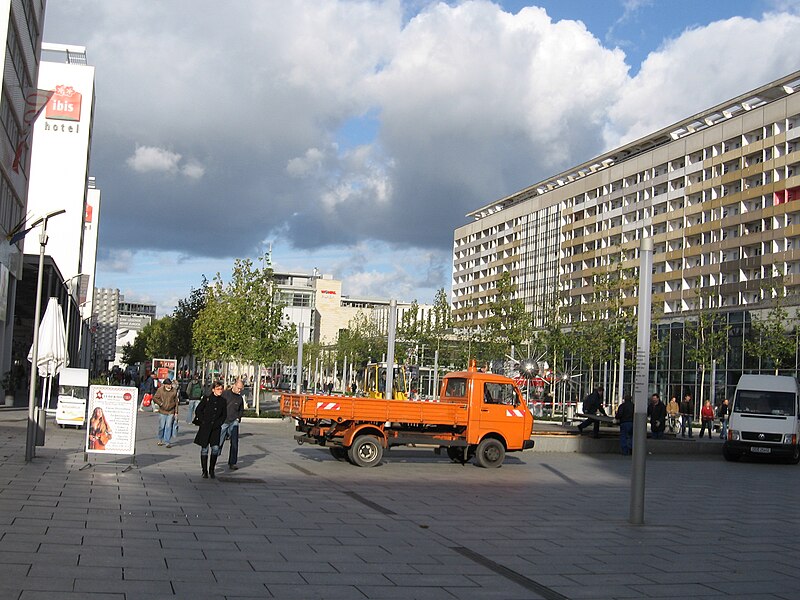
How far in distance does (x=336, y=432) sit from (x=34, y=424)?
6.34m

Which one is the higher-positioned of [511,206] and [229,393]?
[511,206]

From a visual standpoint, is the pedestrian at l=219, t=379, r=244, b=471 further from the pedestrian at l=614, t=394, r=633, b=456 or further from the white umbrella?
the pedestrian at l=614, t=394, r=633, b=456

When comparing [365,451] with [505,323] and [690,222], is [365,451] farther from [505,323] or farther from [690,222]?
[690,222]

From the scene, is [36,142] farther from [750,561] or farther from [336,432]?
[750,561]

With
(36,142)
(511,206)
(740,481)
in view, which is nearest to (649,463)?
(740,481)

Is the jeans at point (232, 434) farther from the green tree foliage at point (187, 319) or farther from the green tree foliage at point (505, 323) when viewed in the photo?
the green tree foliage at point (187, 319)

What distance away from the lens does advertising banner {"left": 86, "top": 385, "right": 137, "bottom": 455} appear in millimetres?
17609

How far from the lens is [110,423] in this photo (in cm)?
1770

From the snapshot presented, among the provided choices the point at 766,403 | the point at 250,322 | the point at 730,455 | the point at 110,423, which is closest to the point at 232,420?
the point at 110,423

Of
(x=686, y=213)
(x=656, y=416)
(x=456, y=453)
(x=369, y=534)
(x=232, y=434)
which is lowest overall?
(x=369, y=534)

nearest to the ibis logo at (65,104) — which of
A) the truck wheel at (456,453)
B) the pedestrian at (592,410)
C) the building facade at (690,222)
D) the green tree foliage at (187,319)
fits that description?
the green tree foliage at (187,319)

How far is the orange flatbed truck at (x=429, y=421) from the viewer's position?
20.9 meters

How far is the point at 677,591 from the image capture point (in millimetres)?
9250

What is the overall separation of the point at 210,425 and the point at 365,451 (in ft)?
16.0
